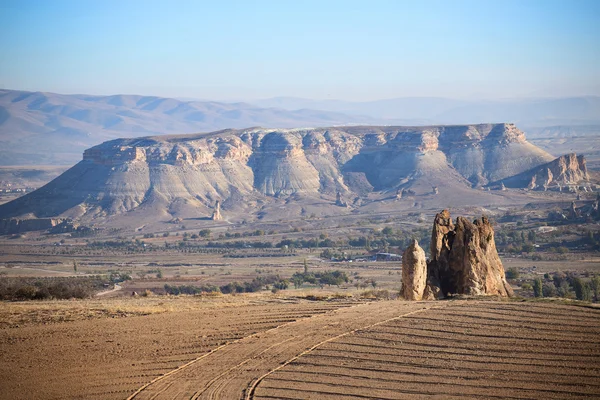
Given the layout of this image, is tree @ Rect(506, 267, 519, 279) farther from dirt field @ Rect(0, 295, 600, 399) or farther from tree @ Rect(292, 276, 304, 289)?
dirt field @ Rect(0, 295, 600, 399)

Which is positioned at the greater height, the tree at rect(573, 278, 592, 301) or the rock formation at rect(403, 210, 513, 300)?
the rock formation at rect(403, 210, 513, 300)

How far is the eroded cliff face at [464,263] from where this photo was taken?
40750 mm

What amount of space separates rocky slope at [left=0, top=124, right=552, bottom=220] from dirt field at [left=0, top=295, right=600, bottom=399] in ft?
368

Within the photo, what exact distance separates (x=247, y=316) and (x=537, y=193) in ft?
414

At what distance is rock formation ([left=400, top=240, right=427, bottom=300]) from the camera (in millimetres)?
40719

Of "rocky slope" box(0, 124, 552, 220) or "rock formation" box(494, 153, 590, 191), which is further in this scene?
"rock formation" box(494, 153, 590, 191)

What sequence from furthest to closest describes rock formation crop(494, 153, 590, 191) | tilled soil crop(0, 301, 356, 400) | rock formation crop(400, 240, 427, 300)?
rock formation crop(494, 153, 590, 191) → rock formation crop(400, 240, 427, 300) → tilled soil crop(0, 301, 356, 400)

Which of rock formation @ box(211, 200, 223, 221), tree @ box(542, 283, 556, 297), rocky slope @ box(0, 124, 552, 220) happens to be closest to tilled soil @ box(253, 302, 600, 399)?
tree @ box(542, 283, 556, 297)

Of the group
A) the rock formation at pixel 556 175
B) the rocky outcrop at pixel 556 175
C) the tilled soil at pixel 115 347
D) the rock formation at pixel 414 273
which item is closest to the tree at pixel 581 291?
the rock formation at pixel 414 273

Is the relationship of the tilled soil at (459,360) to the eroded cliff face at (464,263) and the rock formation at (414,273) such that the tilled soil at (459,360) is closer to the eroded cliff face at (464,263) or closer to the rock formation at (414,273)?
the eroded cliff face at (464,263)

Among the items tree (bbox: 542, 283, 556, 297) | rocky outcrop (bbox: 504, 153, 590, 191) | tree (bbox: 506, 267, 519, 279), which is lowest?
tree (bbox: 506, 267, 519, 279)

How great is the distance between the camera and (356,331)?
3219cm

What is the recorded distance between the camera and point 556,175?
159250 mm

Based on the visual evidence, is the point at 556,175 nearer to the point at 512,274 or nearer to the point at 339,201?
the point at 339,201
